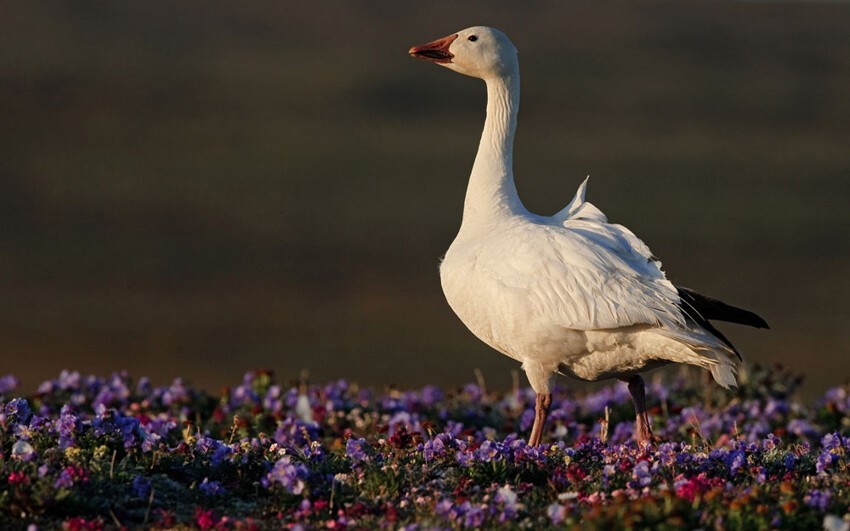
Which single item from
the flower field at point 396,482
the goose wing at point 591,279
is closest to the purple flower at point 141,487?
the flower field at point 396,482

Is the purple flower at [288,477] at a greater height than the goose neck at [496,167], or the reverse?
the goose neck at [496,167]

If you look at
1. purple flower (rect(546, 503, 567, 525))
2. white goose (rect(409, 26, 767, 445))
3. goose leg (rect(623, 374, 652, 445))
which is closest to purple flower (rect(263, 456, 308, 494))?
purple flower (rect(546, 503, 567, 525))

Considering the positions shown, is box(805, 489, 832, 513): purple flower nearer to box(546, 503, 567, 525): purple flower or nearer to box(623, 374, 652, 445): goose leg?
box(546, 503, 567, 525): purple flower

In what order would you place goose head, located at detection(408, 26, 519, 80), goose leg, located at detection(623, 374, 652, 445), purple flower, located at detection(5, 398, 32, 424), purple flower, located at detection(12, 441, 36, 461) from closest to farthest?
1. purple flower, located at detection(12, 441, 36, 461)
2. purple flower, located at detection(5, 398, 32, 424)
3. goose leg, located at detection(623, 374, 652, 445)
4. goose head, located at detection(408, 26, 519, 80)

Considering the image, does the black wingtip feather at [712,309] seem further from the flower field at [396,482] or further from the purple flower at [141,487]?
the purple flower at [141,487]

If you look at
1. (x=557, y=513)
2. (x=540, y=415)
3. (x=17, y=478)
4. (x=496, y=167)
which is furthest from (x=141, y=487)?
(x=496, y=167)

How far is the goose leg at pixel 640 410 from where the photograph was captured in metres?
7.96

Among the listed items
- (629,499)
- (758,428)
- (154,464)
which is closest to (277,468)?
(154,464)

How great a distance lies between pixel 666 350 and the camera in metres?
7.40

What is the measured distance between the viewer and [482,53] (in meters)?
9.05

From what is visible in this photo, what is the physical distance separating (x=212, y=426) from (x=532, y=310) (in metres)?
3.54

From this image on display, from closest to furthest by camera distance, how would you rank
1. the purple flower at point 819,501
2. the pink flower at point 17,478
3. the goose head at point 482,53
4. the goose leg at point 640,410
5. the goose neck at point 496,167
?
the purple flower at point 819,501
the pink flower at point 17,478
the goose leg at point 640,410
the goose neck at point 496,167
the goose head at point 482,53

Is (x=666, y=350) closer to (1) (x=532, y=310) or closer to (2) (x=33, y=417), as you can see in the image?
(1) (x=532, y=310)

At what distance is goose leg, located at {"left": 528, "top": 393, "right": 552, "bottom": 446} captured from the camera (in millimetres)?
7623
